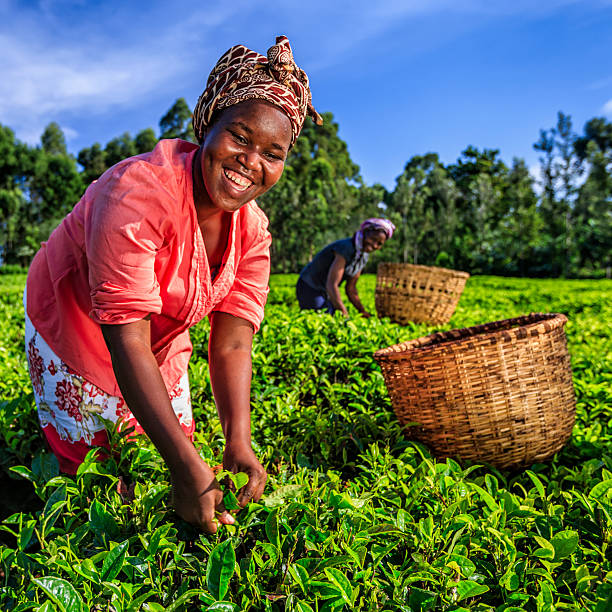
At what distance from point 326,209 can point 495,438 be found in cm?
2771

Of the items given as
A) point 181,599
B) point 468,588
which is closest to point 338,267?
point 468,588

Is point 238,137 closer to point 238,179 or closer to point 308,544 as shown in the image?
point 238,179

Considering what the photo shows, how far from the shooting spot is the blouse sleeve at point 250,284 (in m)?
1.84

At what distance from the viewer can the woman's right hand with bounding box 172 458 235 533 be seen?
127 cm

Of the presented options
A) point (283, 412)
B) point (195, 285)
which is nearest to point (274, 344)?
point (283, 412)

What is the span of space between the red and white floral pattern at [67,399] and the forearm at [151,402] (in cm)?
51

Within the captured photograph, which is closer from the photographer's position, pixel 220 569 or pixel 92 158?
pixel 220 569

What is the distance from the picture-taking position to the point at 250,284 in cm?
186

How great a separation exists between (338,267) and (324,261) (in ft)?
1.25

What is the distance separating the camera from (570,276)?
2691cm

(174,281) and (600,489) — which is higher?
(174,281)

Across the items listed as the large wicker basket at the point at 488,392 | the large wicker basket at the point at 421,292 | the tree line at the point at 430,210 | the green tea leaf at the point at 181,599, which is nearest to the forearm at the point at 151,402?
the green tea leaf at the point at 181,599

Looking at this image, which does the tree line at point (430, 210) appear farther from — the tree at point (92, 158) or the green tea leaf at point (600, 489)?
the green tea leaf at point (600, 489)

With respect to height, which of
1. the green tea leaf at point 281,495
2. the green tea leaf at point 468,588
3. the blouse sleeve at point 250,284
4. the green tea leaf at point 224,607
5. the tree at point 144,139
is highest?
the tree at point 144,139
